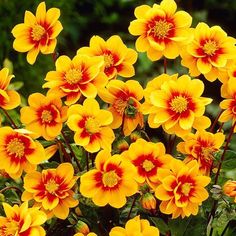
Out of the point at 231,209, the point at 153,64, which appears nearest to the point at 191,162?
the point at 231,209

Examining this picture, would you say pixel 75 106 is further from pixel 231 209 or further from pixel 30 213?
pixel 231 209

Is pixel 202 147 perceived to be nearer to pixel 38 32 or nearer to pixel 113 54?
pixel 113 54

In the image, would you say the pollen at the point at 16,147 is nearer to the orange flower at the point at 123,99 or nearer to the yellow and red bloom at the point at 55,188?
the yellow and red bloom at the point at 55,188

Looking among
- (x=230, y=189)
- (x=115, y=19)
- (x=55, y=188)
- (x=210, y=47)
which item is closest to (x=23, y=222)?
(x=55, y=188)

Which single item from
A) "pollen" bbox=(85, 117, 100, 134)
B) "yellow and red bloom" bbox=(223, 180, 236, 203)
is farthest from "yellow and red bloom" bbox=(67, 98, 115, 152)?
"yellow and red bloom" bbox=(223, 180, 236, 203)

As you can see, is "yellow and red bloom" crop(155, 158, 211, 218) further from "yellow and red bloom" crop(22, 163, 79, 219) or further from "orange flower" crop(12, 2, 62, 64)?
"orange flower" crop(12, 2, 62, 64)

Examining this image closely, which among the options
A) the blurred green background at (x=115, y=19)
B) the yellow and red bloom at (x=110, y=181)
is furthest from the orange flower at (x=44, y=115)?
the blurred green background at (x=115, y=19)
